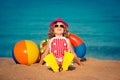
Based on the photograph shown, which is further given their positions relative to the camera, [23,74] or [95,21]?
[95,21]

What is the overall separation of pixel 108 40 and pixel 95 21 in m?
2.01

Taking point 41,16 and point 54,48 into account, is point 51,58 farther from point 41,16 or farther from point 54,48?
point 41,16

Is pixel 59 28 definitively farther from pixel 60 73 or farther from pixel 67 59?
pixel 60 73

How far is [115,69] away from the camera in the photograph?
471 centimetres

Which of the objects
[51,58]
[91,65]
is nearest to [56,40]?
[51,58]

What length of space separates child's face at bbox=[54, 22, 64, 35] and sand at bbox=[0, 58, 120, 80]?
0.60 m

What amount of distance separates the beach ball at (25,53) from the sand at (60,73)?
0.31ft

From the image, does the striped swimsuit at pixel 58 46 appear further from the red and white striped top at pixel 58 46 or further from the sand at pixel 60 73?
the sand at pixel 60 73

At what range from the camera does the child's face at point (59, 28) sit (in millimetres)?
4750

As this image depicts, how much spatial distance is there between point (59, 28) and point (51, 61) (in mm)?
657

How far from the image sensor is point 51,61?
4352 millimetres

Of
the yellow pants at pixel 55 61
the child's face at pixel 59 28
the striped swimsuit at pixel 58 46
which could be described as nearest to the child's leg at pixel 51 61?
the yellow pants at pixel 55 61

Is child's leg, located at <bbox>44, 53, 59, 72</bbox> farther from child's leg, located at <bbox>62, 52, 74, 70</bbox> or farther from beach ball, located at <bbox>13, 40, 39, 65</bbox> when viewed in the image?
beach ball, located at <bbox>13, 40, 39, 65</bbox>

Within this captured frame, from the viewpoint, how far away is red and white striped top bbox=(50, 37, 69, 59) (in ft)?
15.4
